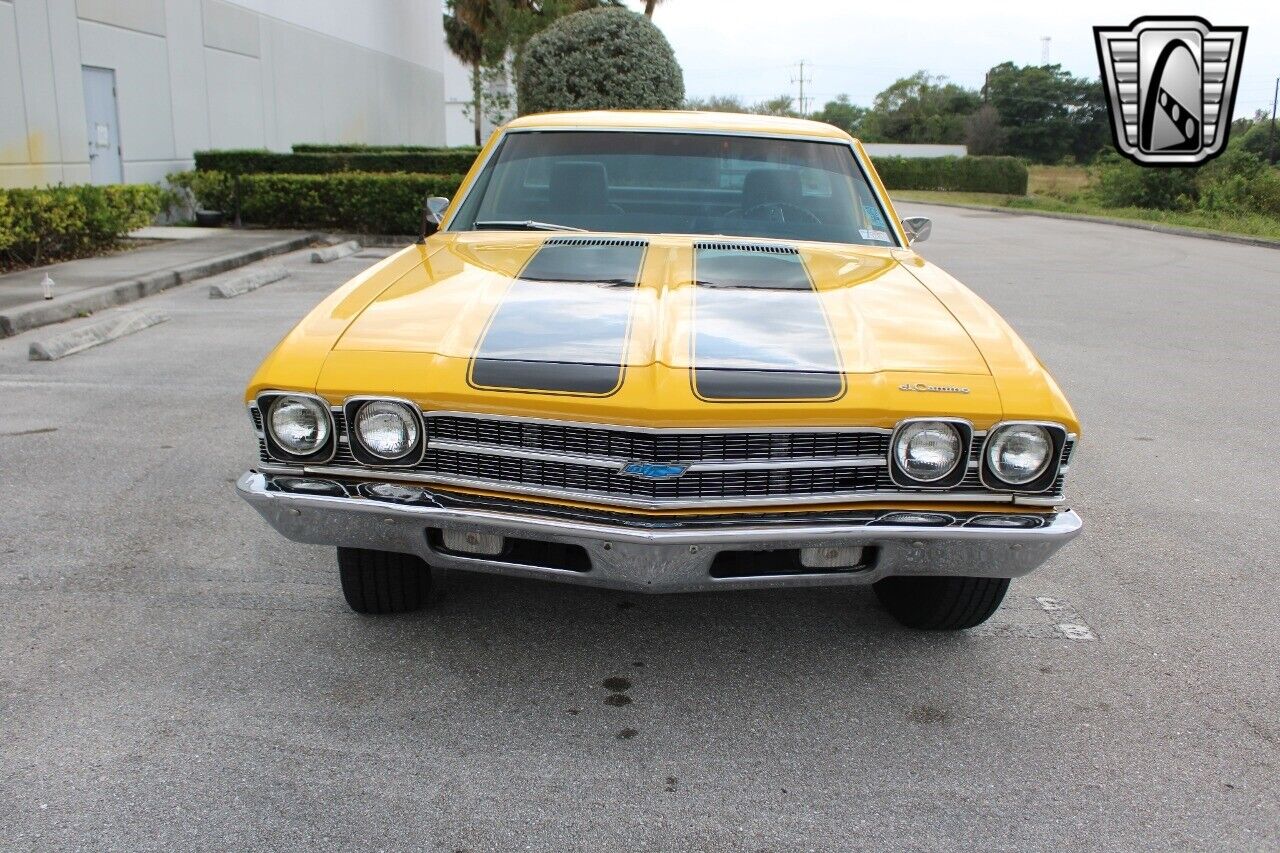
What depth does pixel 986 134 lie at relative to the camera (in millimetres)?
77625

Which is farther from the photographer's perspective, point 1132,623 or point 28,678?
point 1132,623

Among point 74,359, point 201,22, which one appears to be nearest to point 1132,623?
point 74,359

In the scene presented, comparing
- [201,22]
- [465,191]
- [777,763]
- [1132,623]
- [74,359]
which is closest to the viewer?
[777,763]

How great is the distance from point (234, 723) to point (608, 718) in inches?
39.5

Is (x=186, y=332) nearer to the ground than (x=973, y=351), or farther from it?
nearer to the ground

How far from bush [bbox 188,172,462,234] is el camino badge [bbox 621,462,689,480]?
14.6 metres

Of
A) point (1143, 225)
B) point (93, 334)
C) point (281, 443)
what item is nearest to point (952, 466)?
point (281, 443)

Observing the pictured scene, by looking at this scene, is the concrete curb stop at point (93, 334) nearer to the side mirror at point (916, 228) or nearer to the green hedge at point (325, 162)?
the side mirror at point (916, 228)

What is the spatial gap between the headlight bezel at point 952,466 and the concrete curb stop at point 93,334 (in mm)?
6766

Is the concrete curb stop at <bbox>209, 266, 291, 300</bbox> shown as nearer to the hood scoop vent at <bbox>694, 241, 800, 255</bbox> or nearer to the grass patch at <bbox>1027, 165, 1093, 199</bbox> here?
the hood scoop vent at <bbox>694, 241, 800, 255</bbox>

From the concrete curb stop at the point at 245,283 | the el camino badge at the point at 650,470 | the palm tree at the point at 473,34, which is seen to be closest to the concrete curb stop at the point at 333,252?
the concrete curb stop at the point at 245,283

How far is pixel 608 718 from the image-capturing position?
302cm

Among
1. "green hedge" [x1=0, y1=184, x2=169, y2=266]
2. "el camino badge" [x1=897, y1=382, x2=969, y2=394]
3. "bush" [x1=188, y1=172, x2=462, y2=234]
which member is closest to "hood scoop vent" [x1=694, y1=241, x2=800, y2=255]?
"el camino badge" [x1=897, y1=382, x2=969, y2=394]

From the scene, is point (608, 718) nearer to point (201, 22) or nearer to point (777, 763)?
point (777, 763)
